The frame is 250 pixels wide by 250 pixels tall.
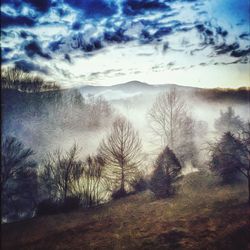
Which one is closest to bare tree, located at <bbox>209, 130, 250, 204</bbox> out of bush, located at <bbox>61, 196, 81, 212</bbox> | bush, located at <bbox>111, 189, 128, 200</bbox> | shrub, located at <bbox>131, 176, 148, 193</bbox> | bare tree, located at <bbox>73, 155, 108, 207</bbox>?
shrub, located at <bbox>131, 176, 148, 193</bbox>

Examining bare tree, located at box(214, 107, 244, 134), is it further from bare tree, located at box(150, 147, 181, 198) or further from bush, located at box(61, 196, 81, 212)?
bush, located at box(61, 196, 81, 212)

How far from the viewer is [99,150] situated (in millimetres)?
25672

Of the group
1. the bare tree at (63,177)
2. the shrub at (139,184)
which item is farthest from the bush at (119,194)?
the bare tree at (63,177)

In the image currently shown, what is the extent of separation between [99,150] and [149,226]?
11944 mm

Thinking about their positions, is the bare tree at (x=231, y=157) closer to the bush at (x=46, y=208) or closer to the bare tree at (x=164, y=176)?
the bare tree at (x=164, y=176)

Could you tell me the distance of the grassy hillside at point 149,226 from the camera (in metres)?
13.2

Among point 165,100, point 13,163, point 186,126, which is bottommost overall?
point 13,163

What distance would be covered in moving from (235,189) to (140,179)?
331 inches

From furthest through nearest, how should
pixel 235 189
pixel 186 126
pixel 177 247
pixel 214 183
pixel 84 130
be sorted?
1. pixel 84 130
2. pixel 186 126
3. pixel 214 183
4. pixel 235 189
5. pixel 177 247

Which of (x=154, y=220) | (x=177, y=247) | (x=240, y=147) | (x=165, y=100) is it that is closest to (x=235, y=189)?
(x=240, y=147)

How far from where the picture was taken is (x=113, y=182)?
23516 mm

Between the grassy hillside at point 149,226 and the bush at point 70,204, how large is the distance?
33.5 inches

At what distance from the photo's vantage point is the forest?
2011cm

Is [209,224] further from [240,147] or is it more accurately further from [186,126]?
[186,126]
